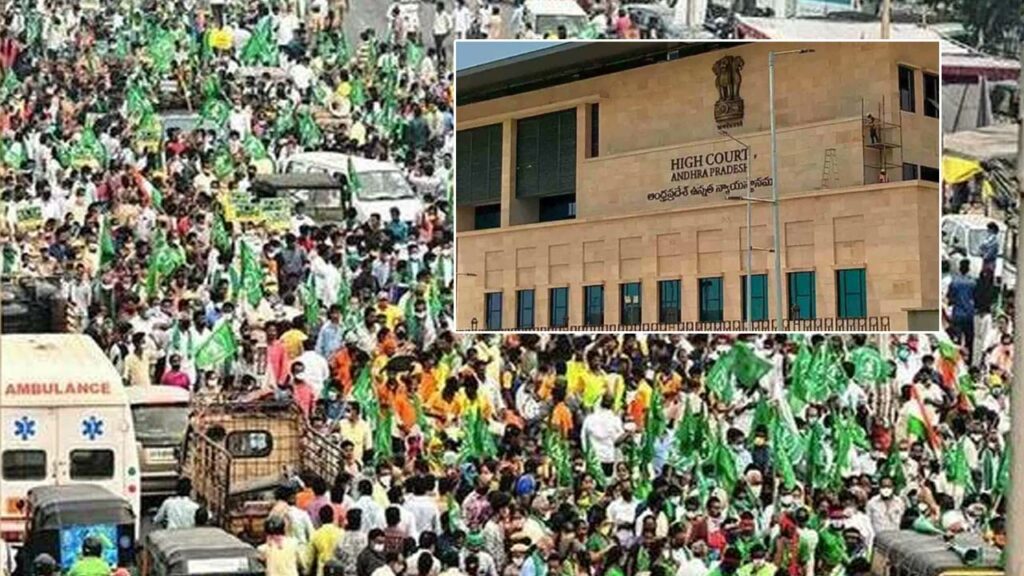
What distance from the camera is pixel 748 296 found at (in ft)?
62.4

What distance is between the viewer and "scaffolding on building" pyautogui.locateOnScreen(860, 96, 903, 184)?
18766mm

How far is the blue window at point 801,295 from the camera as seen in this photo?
18797 millimetres

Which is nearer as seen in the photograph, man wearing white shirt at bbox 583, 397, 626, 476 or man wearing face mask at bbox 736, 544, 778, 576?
man wearing face mask at bbox 736, 544, 778, 576

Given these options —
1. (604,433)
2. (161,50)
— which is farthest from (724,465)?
(161,50)

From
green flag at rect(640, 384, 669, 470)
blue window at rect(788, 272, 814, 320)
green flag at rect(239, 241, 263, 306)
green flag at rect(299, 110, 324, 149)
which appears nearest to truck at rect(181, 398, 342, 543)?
green flag at rect(239, 241, 263, 306)

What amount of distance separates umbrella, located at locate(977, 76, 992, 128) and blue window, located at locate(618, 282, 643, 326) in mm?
2981

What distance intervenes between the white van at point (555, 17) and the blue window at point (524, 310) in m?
2.15

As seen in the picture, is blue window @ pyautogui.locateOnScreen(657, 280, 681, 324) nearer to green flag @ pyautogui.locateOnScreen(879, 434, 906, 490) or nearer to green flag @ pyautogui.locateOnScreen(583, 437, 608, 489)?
green flag @ pyautogui.locateOnScreen(583, 437, 608, 489)

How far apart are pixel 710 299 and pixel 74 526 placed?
20.3 ft

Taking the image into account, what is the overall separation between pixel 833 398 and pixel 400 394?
3.30 meters

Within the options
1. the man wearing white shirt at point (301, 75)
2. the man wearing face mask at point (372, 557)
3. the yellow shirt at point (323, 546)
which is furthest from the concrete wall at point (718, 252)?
the man wearing face mask at point (372, 557)

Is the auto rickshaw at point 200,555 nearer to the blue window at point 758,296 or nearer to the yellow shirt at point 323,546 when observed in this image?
the yellow shirt at point 323,546

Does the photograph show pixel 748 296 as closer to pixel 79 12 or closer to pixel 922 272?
pixel 922 272

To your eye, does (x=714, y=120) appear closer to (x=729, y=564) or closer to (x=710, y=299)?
(x=710, y=299)
